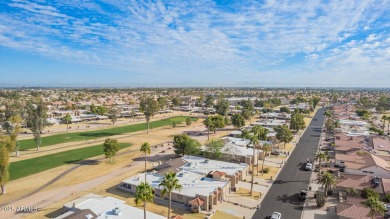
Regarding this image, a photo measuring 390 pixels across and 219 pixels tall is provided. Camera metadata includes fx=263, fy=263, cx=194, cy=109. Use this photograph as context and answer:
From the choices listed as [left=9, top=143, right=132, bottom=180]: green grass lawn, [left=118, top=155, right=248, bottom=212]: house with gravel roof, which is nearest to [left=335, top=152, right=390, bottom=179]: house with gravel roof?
[left=118, top=155, right=248, bottom=212]: house with gravel roof

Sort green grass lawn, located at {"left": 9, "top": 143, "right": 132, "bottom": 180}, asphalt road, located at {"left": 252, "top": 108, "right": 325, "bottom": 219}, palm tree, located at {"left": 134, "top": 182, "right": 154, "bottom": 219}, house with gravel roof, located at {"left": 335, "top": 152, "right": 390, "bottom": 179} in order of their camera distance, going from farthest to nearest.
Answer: green grass lawn, located at {"left": 9, "top": 143, "right": 132, "bottom": 180}, house with gravel roof, located at {"left": 335, "top": 152, "right": 390, "bottom": 179}, asphalt road, located at {"left": 252, "top": 108, "right": 325, "bottom": 219}, palm tree, located at {"left": 134, "top": 182, "right": 154, "bottom": 219}

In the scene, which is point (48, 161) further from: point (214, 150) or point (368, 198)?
point (368, 198)

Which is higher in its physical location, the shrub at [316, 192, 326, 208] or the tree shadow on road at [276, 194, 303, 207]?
the shrub at [316, 192, 326, 208]

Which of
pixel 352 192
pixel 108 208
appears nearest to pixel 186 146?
pixel 108 208

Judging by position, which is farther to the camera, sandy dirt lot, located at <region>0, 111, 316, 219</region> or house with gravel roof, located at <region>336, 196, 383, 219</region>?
sandy dirt lot, located at <region>0, 111, 316, 219</region>

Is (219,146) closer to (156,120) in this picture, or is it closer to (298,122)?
(298,122)

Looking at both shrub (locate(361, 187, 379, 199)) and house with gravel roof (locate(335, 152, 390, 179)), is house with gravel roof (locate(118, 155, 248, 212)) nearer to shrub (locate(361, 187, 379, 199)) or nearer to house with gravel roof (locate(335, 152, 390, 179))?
shrub (locate(361, 187, 379, 199))

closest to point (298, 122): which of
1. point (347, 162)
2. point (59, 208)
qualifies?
point (347, 162)
